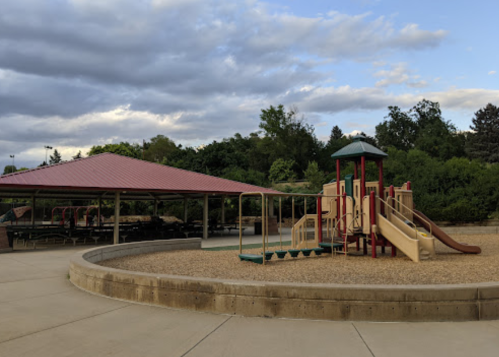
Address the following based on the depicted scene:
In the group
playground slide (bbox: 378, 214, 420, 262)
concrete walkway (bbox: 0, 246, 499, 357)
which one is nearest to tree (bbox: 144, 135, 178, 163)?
playground slide (bbox: 378, 214, 420, 262)

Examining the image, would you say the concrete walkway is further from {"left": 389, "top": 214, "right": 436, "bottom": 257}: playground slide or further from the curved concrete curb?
{"left": 389, "top": 214, "right": 436, "bottom": 257}: playground slide

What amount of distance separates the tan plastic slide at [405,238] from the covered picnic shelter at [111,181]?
10798 millimetres

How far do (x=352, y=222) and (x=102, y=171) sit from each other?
44.3 ft

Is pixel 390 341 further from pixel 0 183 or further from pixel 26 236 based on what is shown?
pixel 26 236

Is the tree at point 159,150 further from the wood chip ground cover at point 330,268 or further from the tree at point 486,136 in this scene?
the wood chip ground cover at point 330,268

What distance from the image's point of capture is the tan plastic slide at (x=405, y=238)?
33.5 ft

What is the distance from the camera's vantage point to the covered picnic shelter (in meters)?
16.3

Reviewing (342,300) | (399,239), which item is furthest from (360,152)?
(342,300)

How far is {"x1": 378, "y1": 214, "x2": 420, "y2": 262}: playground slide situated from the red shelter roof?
1081cm

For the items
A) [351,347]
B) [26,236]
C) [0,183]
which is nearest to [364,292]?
[351,347]

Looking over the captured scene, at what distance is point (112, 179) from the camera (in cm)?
1852

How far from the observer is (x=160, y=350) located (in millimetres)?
4199

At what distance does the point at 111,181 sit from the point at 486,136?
76634 millimetres

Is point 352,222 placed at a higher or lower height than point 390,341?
higher
